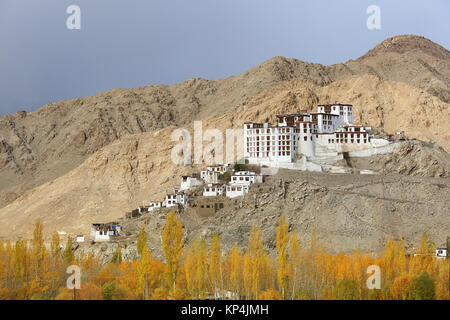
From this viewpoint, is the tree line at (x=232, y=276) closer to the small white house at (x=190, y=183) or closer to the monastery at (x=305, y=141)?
the small white house at (x=190, y=183)

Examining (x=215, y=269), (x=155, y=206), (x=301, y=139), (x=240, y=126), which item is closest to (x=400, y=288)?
(x=215, y=269)

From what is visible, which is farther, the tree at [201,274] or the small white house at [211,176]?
the small white house at [211,176]

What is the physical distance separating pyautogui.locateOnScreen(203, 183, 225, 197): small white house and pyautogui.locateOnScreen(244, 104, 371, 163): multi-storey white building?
7.57 metres

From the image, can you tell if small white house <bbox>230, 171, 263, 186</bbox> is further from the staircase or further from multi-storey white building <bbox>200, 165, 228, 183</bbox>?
the staircase

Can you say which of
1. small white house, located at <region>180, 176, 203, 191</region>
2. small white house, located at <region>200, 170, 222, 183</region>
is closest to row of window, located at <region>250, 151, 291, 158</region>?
small white house, located at <region>200, 170, 222, 183</region>

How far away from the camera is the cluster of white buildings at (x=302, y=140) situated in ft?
332

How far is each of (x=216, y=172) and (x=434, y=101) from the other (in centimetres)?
4828

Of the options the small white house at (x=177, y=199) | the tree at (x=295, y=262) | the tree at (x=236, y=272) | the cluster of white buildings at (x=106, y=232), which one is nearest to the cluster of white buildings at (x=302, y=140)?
the small white house at (x=177, y=199)

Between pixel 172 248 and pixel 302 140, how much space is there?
111 feet

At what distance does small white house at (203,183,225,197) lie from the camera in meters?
95.7
